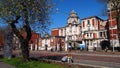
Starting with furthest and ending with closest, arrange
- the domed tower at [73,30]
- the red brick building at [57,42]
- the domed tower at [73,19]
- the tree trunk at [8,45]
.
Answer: the red brick building at [57,42], the domed tower at [73,19], the domed tower at [73,30], the tree trunk at [8,45]

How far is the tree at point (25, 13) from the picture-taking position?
25031mm

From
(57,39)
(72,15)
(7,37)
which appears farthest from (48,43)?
(7,37)

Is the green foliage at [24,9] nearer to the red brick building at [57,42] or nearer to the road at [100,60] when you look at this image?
the road at [100,60]

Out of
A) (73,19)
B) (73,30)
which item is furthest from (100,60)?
(73,19)

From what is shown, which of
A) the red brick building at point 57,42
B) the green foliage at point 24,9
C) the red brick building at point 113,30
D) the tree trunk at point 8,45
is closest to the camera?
the green foliage at point 24,9

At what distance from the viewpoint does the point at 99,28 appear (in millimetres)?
95562

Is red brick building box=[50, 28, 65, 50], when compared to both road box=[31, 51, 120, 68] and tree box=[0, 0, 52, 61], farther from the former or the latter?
tree box=[0, 0, 52, 61]

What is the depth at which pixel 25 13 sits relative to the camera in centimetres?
2520

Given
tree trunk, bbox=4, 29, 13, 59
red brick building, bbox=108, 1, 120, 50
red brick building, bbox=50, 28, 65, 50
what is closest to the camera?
tree trunk, bbox=4, 29, 13, 59

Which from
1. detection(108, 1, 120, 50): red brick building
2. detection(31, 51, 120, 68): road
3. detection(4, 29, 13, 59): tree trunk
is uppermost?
detection(108, 1, 120, 50): red brick building

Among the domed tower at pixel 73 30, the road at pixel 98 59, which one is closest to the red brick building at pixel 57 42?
the domed tower at pixel 73 30

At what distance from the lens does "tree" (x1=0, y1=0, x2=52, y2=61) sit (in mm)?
25031

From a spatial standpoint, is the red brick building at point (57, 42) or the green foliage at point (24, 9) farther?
the red brick building at point (57, 42)

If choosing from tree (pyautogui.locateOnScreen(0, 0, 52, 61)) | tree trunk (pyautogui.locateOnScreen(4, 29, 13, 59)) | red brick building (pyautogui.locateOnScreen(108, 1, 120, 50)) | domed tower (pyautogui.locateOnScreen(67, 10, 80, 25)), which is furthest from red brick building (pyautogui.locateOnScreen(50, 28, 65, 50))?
tree (pyautogui.locateOnScreen(0, 0, 52, 61))
